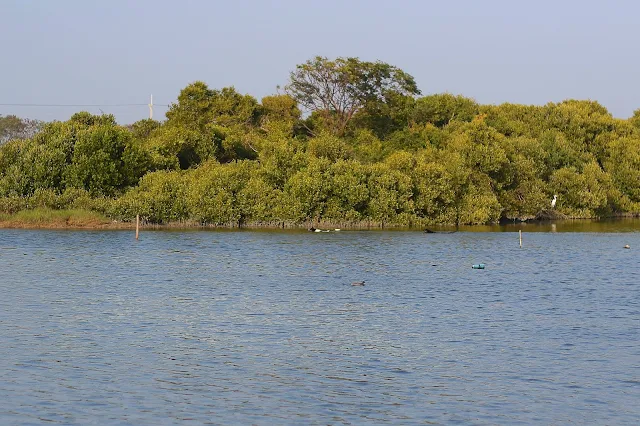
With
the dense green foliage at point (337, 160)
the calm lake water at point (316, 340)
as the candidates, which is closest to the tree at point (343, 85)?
the dense green foliage at point (337, 160)

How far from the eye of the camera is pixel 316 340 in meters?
27.5

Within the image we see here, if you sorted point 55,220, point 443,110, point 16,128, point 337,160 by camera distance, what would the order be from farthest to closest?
point 16,128 → point 443,110 → point 337,160 → point 55,220

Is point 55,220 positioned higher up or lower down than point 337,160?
A: lower down

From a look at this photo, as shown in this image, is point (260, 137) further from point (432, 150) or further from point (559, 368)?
point (559, 368)

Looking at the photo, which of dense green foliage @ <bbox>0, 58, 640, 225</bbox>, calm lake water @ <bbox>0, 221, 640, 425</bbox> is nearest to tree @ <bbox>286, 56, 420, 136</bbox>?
dense green foliage @ <bbox>0, 58, 640, 225</bbox>

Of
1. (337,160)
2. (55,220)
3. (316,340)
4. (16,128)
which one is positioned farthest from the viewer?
(16,128)

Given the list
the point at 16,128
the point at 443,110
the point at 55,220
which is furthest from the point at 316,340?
the point at 16,128

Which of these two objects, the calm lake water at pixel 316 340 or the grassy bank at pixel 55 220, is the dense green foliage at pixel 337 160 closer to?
the grassy bank at pixel 55 220

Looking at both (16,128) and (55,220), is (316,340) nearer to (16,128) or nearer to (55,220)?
(55,220)

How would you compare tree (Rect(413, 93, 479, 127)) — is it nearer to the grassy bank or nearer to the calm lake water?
the grassy bank

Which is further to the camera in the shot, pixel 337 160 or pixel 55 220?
pixel 337 160

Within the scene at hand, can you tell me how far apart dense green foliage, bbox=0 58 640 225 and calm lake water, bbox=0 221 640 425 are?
23.8 metres

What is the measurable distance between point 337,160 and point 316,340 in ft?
179

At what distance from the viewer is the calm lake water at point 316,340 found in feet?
65.3
